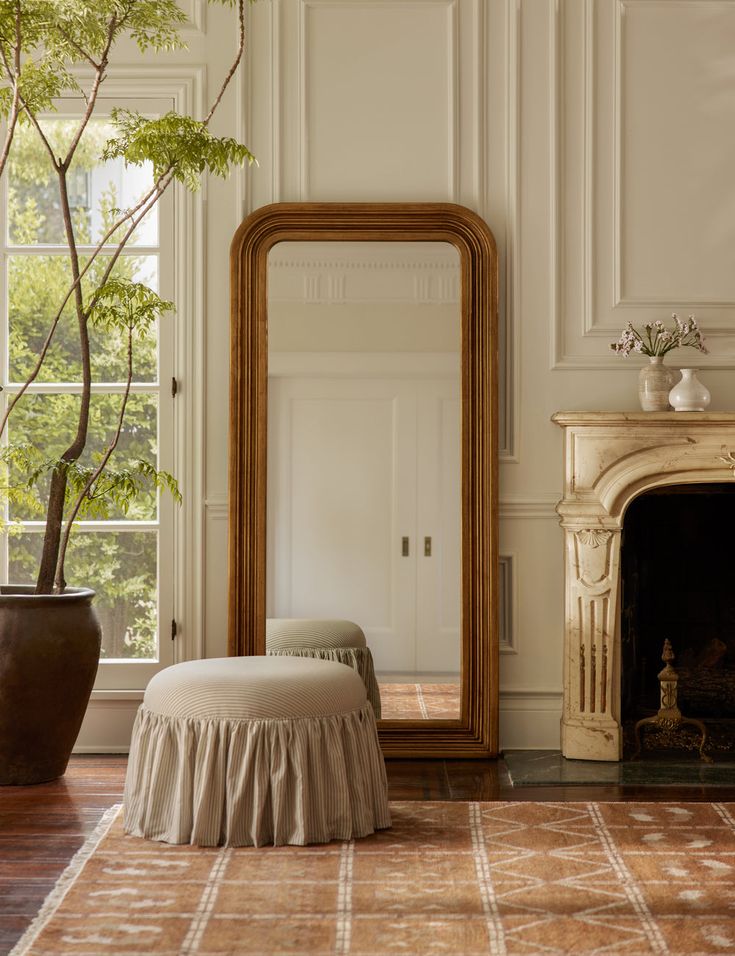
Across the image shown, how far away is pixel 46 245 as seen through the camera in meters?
4.44

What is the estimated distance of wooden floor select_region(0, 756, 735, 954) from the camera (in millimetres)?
2957

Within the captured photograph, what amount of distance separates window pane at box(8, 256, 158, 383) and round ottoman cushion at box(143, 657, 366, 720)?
156 centimetres

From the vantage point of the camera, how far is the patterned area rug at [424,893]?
8.29 ft

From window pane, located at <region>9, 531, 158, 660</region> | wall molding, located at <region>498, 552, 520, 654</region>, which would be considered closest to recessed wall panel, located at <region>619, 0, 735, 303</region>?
wall molding, located at <region>498, 552, 520, 654</region>

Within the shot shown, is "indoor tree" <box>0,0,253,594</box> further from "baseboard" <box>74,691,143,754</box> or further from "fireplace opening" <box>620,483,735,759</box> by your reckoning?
"fireplace opening" <box>620,483,735,759</box>

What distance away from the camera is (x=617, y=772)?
4.02 m

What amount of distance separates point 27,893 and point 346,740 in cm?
96

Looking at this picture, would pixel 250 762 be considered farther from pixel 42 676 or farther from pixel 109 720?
pixel 109 720

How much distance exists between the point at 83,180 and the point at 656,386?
2.43m

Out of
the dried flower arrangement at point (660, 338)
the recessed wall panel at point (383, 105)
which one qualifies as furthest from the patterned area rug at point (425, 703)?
the recessed wall panel at point (383, 105)

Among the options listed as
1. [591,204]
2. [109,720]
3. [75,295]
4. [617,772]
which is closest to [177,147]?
[75,295]

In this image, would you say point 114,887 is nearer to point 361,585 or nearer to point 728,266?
point 361,585

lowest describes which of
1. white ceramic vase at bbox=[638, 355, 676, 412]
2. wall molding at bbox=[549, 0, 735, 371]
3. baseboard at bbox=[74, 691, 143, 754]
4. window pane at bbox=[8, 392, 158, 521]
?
baseboard at bbox=[74, 691, 143, 754]

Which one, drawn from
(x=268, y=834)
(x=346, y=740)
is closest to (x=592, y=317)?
(x=346, y=740)
